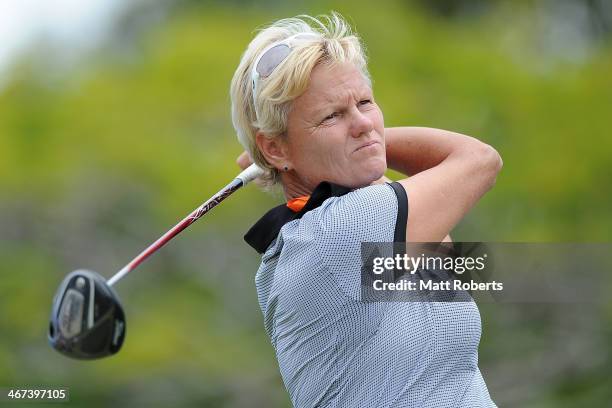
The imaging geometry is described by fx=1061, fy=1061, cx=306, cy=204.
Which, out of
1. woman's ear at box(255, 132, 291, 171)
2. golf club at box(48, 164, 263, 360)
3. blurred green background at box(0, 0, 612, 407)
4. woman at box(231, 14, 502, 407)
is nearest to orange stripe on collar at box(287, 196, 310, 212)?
woman at box(231, 14, 502, 407)

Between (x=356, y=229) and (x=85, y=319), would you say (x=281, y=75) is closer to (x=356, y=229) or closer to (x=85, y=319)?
(x=356, y=229)

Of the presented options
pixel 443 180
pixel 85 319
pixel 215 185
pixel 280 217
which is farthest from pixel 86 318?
pixel 215 185

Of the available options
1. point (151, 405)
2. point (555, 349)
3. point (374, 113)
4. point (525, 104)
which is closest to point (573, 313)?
point (555, 349)

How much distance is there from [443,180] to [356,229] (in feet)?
0.71

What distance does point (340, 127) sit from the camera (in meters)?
2.30

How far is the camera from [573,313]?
7090mm

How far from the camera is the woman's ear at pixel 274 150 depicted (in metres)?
2.41

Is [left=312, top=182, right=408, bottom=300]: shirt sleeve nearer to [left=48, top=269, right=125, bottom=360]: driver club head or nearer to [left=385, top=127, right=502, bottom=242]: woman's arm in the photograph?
[left=385, top=127, right=502, bottom=242]: woman's arm

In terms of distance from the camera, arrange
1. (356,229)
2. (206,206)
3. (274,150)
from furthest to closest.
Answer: (206,206) < (274,150) < (356,229)

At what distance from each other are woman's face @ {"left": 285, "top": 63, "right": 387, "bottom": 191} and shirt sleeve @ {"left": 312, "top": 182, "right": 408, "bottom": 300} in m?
0.14

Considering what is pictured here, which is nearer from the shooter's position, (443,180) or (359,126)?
(443,180)

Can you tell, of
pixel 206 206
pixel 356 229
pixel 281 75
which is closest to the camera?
pixel 356 229

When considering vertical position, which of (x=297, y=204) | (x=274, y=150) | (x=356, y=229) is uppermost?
(x=274, y=150)

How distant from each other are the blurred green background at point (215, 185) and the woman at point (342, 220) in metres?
4.70
